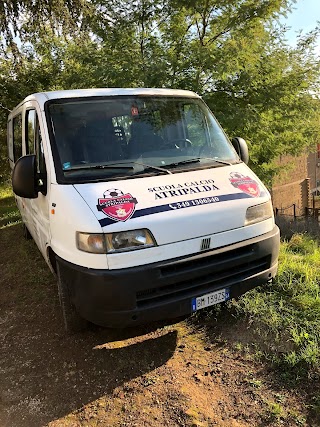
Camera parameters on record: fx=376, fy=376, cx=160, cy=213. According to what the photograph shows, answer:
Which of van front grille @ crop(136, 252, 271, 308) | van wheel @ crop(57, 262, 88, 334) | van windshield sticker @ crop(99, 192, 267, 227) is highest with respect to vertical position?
van windshield sticker @ crop(99, 192, 267, 227)

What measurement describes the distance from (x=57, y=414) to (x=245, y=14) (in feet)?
25.8

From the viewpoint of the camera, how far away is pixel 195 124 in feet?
13.8

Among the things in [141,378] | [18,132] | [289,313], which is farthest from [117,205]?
[18,132]

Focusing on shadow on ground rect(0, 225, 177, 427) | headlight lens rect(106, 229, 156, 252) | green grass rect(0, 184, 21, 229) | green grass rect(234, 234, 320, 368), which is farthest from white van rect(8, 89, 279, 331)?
green grass rect(0, 184, 21, 229)

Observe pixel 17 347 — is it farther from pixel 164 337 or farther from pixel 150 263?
pixel 150 263

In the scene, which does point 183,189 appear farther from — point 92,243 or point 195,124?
point 195,124

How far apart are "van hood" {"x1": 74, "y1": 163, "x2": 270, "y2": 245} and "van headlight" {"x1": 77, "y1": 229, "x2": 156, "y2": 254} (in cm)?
4

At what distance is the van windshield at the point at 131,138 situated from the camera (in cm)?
335

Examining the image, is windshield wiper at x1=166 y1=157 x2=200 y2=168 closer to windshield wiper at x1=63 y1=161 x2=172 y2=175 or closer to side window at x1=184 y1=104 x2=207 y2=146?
windshield wiper at x1=63 y1=161 x2=172 y2=175

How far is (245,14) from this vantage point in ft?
25.3

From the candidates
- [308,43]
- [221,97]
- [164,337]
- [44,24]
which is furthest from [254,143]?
[164,337]

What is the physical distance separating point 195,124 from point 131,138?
2.94ft

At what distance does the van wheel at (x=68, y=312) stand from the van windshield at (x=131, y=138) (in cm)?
97

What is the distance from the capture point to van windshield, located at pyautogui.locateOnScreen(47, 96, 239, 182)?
3354 millimetres
